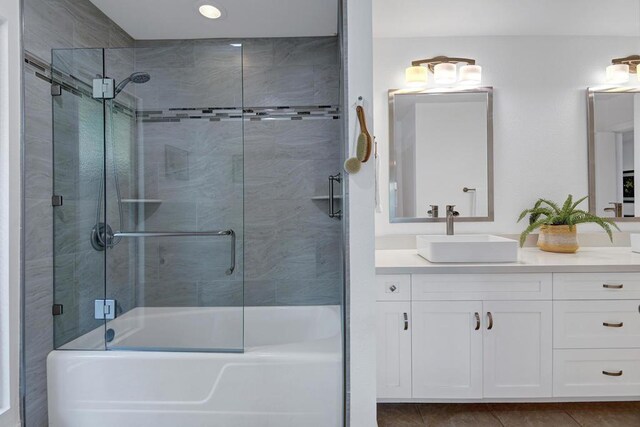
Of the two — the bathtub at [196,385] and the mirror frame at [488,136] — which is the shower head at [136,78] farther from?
the mirror frame at [488,136]

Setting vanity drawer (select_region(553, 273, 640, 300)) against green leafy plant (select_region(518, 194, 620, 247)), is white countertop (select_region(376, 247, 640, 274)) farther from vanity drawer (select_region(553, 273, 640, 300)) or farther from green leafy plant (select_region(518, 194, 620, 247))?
green leafy plant (select_region(518, 194, 620, 247))

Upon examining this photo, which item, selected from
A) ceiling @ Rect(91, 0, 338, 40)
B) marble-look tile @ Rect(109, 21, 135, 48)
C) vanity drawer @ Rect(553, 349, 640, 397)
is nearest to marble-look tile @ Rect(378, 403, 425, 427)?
vanity drawer @ Rect(553, 349, 640, 397)

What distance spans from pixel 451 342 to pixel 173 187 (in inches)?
66.2

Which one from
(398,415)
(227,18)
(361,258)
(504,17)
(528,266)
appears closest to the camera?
(361,258)

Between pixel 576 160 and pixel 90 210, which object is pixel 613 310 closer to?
pixel 576 160

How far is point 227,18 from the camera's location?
7.62 ft

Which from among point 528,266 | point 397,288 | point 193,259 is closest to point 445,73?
point 528,266

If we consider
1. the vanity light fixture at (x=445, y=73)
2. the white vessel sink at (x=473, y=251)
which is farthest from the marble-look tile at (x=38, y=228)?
the vanity light fixture at (x=445, y=73)

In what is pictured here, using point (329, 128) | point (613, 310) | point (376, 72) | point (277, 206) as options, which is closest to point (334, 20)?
point (376, 72)

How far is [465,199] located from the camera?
8.67 ft

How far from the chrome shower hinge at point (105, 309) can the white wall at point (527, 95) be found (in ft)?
5.51

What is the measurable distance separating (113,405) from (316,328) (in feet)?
4.00

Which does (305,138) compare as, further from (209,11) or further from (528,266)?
(528,266)

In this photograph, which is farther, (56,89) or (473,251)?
(473,251)
